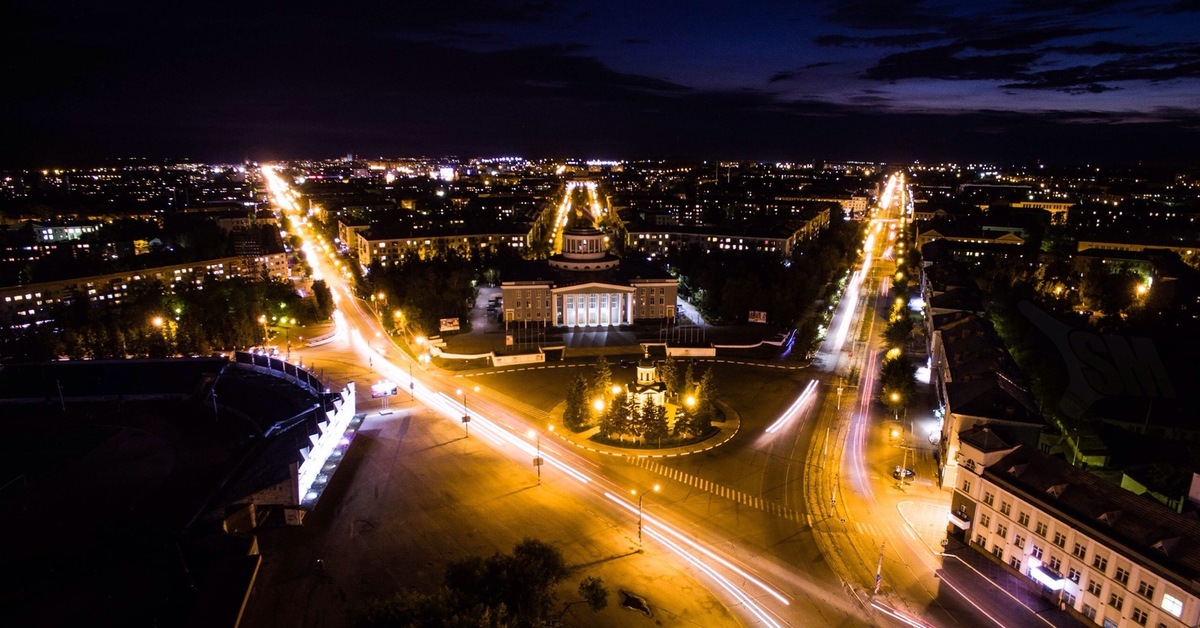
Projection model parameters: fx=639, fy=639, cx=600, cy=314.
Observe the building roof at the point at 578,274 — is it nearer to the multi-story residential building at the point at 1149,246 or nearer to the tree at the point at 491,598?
the tree at the point at 491,598

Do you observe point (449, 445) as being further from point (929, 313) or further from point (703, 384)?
point (929, 313)

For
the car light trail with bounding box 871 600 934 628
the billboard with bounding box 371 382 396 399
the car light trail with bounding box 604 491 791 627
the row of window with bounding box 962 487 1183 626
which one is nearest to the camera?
the row of window with bounding box 962 487 1183 626

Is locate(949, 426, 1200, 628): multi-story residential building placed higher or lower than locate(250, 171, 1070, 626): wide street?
higher

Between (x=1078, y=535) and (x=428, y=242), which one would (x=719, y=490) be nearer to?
(x=1078, y=535)

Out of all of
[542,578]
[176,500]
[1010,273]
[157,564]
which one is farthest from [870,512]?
[1010,273]

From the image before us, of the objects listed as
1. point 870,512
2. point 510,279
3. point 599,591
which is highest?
point 510,279

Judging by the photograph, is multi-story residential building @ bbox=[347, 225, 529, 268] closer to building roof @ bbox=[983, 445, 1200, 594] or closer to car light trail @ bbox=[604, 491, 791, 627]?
car light trail @ bbox=[604, 491, 791, 627]

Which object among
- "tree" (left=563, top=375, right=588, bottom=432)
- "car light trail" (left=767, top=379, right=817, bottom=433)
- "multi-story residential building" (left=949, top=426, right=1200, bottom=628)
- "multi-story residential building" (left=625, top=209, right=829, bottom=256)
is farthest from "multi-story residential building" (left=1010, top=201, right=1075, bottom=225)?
"tree" (left=563, top=375, right=588, bottom=432)

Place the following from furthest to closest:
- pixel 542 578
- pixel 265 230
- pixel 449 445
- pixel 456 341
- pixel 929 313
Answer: pixel 265 230 → pixel 929 313 → pixel 456 341 → pixel 449 445 → pixel 542 578

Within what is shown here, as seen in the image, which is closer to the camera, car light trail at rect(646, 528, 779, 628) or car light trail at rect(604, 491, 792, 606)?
car light trail at rect(646, 528, 779, 628)
